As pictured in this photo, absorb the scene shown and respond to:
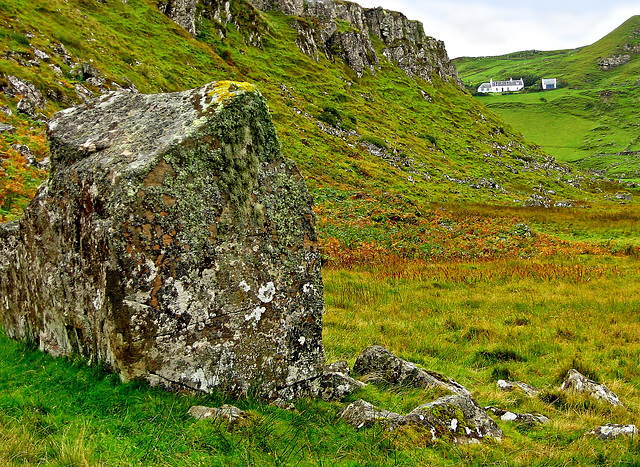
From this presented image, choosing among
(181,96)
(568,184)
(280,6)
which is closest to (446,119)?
(568,184)

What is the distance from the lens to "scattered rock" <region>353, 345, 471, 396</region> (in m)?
6.14

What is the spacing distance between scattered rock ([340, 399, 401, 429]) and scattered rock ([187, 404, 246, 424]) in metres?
1.25

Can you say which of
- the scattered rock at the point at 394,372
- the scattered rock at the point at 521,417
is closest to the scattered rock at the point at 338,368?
the scattered rock at the point at 394,372

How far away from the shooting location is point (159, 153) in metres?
4.95

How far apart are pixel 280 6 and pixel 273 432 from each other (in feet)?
417

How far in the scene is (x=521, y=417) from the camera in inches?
227

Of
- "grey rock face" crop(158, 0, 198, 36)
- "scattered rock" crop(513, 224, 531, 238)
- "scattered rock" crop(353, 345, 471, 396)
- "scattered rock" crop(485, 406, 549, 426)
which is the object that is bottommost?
"scattered rock" crop(513, 224, 531, 238)

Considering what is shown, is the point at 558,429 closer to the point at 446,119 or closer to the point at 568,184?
the point at 568,184

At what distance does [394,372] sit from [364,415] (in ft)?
5.59

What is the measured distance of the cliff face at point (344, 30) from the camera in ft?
255

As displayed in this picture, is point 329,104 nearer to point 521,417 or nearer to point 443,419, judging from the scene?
point 521,417

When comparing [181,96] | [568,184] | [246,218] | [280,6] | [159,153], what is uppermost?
[280,6]

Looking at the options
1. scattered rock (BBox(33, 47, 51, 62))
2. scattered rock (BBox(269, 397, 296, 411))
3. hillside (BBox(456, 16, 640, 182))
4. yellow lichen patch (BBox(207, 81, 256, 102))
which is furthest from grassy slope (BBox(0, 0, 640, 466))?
hillside (BBox(456, 16, 640, 182))

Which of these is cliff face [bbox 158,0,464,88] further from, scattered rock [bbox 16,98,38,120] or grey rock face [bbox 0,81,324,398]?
grey rock face [bbox 0,81,324,398]
